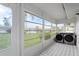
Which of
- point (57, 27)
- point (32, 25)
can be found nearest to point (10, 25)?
point (32, 25)

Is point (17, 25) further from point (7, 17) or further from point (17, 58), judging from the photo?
point (17, 58)

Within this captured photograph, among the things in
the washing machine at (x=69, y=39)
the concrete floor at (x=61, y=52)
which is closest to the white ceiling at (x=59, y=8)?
the concrete floor at (x=61, y=52)

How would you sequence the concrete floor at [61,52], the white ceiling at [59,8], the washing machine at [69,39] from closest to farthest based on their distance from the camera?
the white ceiling at [59,8] → the concrete floor at [61,52] → the washing machine at [69,39]

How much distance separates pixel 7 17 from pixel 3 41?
0.73m

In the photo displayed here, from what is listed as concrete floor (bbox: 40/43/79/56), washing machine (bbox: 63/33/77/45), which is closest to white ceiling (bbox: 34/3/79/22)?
concrete floor (bbox: 40/43/79/56)

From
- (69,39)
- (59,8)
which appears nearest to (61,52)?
(59,8)

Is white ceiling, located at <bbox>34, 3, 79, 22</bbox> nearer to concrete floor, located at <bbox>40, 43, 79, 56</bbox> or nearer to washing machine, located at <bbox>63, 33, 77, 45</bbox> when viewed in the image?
concrete floor, located at <bbox>40, 43, 79, 56</bbox>

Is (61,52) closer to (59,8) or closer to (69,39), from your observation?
(59,8)

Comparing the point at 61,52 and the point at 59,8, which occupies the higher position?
the point at 59,8

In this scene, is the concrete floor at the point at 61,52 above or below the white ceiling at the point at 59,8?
below

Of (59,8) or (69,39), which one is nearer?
(59,8)

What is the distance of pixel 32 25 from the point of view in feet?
19.2

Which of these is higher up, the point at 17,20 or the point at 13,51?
the point at 17,20

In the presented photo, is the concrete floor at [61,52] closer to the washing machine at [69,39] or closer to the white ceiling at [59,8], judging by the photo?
the white ceiling at [59,8]
